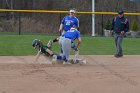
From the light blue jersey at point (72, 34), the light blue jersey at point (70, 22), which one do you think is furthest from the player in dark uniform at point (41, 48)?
the light blue jersey at point (70, 22)

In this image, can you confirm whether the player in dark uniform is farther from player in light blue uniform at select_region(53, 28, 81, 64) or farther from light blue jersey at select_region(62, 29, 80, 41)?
light blue jersey at select_region(62, 29, 80, 41)

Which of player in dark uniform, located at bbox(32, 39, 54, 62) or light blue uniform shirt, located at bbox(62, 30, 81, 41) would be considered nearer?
player in dark uniform, located at bbox(32, 39, 54, 62)

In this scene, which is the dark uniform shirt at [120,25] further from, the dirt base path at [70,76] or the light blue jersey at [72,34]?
the light blue jersey at [72,34]

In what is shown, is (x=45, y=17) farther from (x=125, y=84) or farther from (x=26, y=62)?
(x=125, y=84)

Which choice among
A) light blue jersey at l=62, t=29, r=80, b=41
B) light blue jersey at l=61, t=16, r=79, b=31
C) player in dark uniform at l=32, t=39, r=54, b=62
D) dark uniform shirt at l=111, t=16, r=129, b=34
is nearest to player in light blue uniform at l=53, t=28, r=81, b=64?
light blue jersey at l=62, t=29, r=80, b=41

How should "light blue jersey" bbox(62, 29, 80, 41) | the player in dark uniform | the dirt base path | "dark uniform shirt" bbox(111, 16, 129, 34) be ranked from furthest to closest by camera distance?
1. "dark uniform shirt" bbox(111, 16, 129, 34)
2. "light blue jersey" bbox(62, 29, 80, 41)
3. the player in dark uniform
4. the dirt base path

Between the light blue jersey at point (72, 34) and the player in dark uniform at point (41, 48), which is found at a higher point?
the light blue jersey at point (72, 34)

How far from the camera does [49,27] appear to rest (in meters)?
38.8

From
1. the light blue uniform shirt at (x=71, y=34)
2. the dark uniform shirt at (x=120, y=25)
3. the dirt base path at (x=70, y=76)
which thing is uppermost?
the dark uniform shirt at (x=120, y=25)

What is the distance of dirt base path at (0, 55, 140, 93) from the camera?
32.9 ft

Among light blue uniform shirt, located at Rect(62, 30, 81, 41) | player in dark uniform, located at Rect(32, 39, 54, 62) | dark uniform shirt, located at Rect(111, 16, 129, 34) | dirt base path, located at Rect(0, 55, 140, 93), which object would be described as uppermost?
dark uniform shirt, located at Rect(111, 16, 129, 34)

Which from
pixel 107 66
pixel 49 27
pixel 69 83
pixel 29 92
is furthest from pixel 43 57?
pixel 49 27

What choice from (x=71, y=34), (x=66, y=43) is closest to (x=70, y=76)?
(x=66, y=43)

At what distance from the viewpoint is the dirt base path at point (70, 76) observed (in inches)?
395
